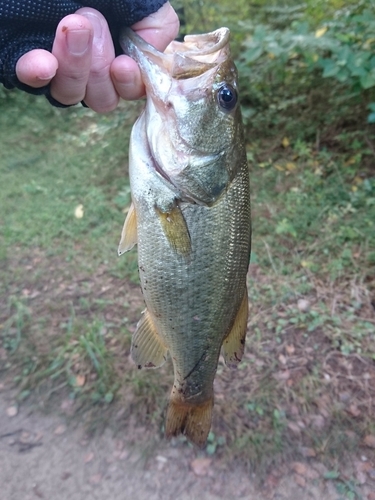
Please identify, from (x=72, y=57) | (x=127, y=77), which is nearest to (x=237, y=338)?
(x=127, y=77)

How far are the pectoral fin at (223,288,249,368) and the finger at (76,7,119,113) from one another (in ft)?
2.81

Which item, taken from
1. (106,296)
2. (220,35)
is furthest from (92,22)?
(106,296)

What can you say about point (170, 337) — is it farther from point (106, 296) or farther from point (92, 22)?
point (106, 296)

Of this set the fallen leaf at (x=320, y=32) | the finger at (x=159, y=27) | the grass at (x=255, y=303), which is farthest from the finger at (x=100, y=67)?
the fallen leaf at (x=320, y=32)

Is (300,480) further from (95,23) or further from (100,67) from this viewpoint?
(95,23)

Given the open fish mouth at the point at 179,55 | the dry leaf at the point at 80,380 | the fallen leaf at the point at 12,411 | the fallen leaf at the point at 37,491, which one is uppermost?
the open fish mouth at the point at 179,55

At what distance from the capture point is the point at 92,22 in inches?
57.5

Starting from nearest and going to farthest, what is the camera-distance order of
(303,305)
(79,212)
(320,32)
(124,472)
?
(124,472)
(303,305)
(320,32)
(79,212)

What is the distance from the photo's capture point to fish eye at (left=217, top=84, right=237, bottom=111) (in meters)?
1.61

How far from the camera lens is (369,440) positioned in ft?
10.1

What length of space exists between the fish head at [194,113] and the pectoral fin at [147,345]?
0.52 meters

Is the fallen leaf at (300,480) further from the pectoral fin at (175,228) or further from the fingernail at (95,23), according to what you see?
the fingernail at (95,23)

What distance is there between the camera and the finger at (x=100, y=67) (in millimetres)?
1474

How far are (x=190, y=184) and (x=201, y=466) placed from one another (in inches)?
84.0
